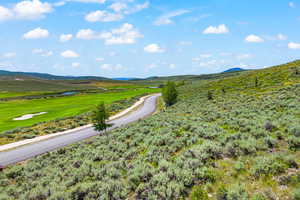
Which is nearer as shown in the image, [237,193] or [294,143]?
[237,193]

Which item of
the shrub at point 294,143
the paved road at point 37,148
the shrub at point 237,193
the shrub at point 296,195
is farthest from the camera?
the paved road at point 37,148

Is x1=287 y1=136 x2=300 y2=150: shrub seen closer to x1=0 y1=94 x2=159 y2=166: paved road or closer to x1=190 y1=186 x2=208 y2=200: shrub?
x1=190 y1=186 x2=208 y2=200: shrub

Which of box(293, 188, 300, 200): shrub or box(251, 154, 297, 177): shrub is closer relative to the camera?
box(293, 188, 300, 200): shrub

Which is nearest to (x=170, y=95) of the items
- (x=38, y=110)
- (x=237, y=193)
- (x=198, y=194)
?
(x=38, y=110)

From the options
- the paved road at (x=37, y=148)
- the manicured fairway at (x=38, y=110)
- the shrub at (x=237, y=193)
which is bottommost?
the paved road at (x=37, y=148)

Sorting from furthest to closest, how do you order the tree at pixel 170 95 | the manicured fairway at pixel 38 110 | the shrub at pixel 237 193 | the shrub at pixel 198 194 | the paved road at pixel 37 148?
the tree at pixel 170 95, the manicured fairway at pixel 38 110, the paved road at pixel 37 148, the shrub at pixel 198 194, the shrub at pixel 237 193

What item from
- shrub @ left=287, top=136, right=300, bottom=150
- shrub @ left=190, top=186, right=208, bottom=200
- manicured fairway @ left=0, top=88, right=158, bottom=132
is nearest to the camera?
shrub @ left=190, top=186, right=208, bottom=200

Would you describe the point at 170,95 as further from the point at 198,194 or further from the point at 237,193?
the point at 237,193

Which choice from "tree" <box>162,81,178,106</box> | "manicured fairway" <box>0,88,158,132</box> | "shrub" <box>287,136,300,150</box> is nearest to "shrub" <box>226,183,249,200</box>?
"shrub" <box>287,136,300,150</box>

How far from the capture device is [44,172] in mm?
10289

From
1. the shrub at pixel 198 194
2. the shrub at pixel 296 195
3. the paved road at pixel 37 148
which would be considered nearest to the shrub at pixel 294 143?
the shrub at pixel 296 195

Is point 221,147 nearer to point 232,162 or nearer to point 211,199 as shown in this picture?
point 232,162

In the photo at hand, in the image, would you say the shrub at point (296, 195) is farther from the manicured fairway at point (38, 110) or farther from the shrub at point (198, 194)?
the manicured fairway at point (38, 110)

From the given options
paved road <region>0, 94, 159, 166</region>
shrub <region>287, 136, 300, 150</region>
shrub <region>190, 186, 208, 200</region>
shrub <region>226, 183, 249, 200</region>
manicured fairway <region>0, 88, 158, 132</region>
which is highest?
shrub <region>287, 136, 300, 150</region>
